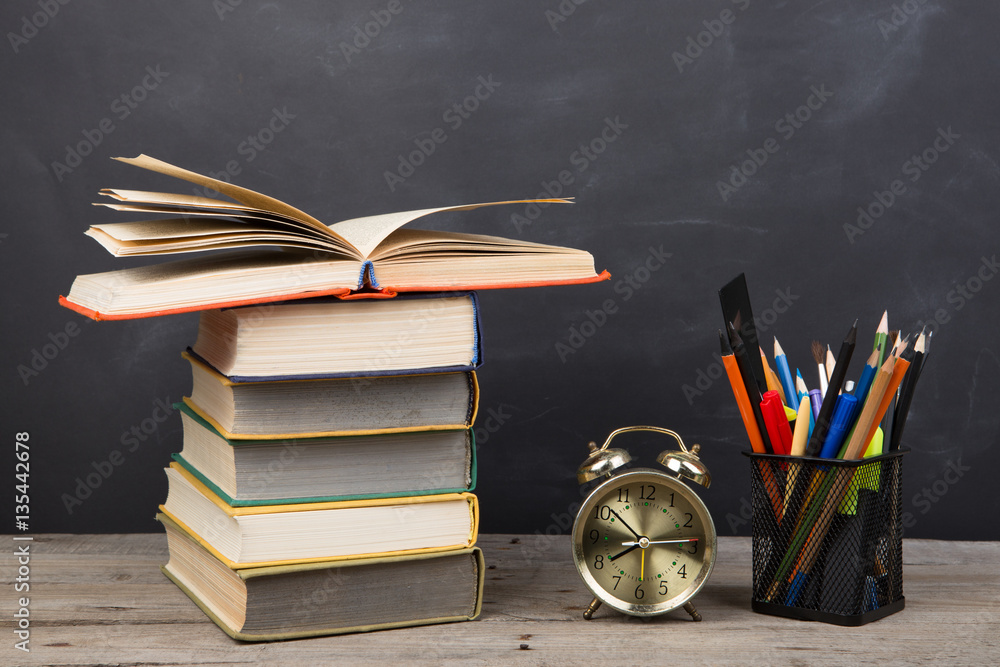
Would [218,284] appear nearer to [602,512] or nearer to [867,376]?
[602,512]

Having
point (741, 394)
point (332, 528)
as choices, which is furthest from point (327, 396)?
point (741, 394)

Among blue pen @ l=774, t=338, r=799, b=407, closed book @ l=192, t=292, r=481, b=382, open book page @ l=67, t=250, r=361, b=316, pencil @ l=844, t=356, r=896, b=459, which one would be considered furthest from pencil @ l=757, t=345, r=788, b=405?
open book page @ l=67, t=250, r=361, b=316

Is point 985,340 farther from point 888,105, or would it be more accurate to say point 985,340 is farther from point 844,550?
point 844,550

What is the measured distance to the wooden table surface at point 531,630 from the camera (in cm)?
101

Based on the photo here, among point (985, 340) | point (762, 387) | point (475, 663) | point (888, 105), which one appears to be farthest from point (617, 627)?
point (888, 105)

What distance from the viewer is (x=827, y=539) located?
3.67 ft

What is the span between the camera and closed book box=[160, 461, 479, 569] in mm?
1048

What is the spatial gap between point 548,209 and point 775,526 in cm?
68

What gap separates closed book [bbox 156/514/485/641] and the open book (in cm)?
32

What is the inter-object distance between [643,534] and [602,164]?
692mm

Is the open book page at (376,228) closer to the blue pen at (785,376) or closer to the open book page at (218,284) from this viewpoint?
the open book page at (218,284)

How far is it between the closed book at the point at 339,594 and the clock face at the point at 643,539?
0.15m

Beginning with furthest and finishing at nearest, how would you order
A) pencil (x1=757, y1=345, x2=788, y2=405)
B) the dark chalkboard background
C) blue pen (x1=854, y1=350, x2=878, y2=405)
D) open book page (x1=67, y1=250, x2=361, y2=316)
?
the dark chalkboard background, pencil (x1=757, y1=345, x2=788, y2=405), blue pen (x1=854, y1=350, x2=878, y2=405), open book page (x1=67, y1=250, x2=361, y2=316)

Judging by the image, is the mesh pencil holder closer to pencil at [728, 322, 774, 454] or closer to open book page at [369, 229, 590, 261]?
pencil at [728, 322, 774, 454]
